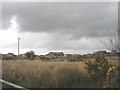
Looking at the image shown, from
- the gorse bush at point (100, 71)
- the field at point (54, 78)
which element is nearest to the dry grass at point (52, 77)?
the field at point (54, 78)

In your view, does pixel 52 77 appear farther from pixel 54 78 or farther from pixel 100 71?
pixel 100 71

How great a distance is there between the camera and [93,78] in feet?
53.9

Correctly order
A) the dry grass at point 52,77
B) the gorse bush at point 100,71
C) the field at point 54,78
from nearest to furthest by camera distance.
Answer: the gorse bush at point 100,71 < the field at point 54,78 < the dry grass at point 52,77

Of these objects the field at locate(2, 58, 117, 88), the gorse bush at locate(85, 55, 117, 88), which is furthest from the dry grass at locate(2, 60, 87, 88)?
the gorse bush at locate(85, 55, 117, 88)

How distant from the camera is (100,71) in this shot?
16359mm

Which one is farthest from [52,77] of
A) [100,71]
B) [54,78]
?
[100,71]

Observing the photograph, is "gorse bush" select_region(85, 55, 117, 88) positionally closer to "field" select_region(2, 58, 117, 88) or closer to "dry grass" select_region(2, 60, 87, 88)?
"field" select_region(2, 58, 117, 88)

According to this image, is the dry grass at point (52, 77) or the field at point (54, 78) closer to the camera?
the field at point (54, 78)

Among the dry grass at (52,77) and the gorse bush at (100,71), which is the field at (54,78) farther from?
the gorse bush at (100,71)

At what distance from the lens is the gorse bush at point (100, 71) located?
14.3m

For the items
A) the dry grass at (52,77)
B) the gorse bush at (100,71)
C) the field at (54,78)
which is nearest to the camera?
the gorse bush at (100,71)

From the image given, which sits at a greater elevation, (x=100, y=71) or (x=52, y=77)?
(x=100, y=71)

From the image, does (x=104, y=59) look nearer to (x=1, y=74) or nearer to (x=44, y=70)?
(x=44, y=70)

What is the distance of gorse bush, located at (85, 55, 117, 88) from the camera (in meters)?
14.3
